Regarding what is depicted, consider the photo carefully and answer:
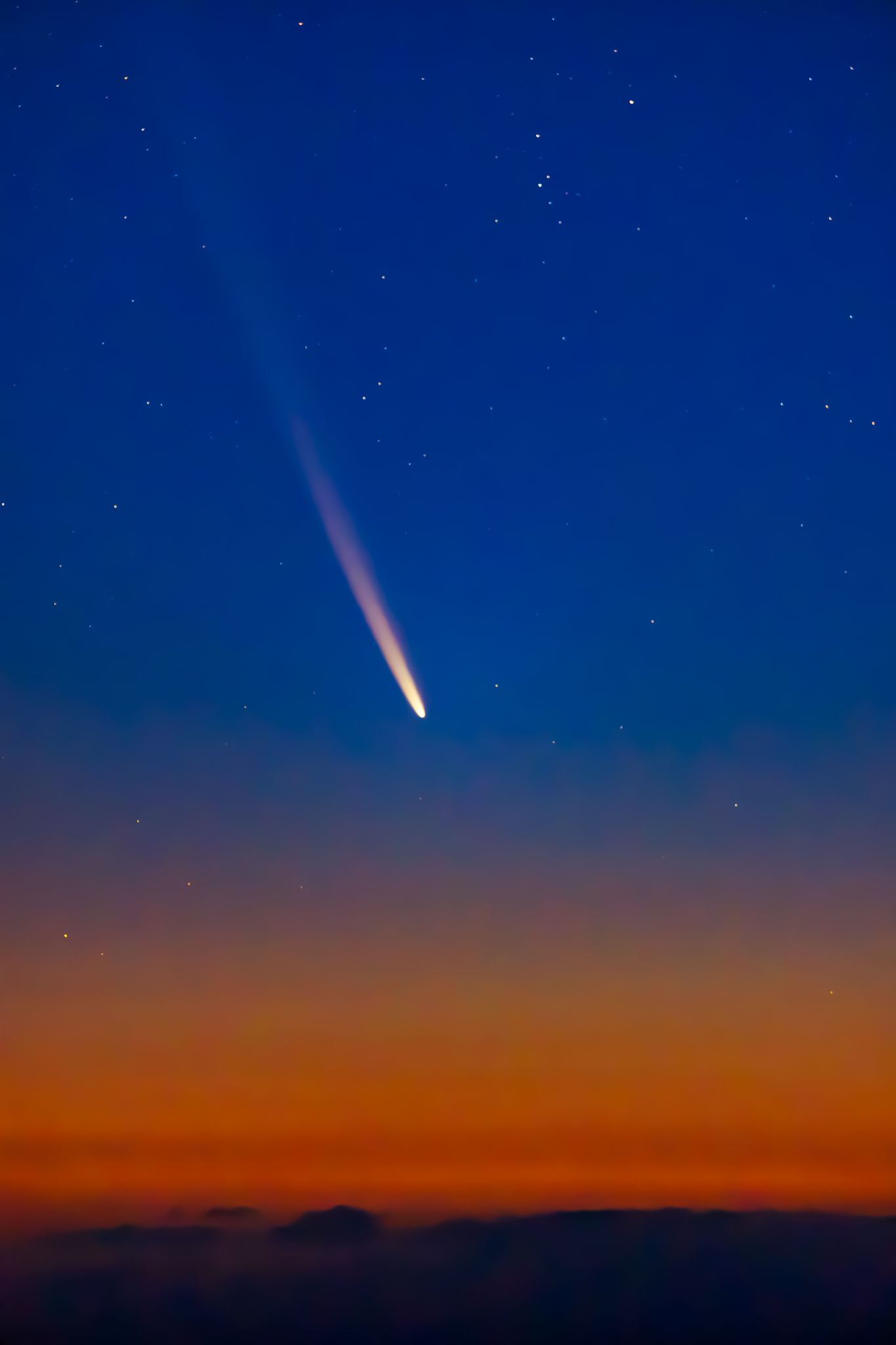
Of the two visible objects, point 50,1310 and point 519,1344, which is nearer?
point 50,1310

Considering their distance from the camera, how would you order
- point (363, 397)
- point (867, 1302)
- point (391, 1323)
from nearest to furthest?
point (363, 397)
point (867, 1302)
point (391, 1323)

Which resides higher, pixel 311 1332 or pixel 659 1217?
pixel 659 1217

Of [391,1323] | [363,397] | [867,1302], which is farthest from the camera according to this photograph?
[391,1323]

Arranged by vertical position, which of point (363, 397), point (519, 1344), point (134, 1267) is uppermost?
point (363, 397)

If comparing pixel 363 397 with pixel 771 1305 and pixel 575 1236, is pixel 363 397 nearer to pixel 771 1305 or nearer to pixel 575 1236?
pixel 575 1236

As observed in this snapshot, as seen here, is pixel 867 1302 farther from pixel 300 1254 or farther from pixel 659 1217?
pixel 300 1254

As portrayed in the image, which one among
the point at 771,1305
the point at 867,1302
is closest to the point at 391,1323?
the point at 771,1305

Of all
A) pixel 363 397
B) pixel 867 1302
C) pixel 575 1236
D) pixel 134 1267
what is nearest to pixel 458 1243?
pixel 575 1236

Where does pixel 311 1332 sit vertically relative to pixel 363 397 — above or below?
below

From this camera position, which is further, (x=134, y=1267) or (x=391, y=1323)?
(x=391, y=1323)
